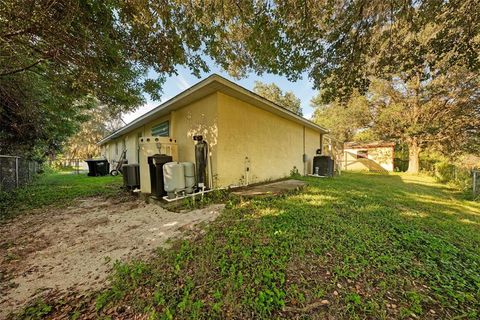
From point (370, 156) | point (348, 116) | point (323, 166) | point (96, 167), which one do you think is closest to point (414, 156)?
point (370, 156)

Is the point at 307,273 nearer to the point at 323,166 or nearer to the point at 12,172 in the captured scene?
the point at 323,166

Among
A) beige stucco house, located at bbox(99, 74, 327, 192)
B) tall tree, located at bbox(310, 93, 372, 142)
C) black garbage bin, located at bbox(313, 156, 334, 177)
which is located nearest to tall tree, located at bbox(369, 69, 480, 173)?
tall tree, located at bbox(310, 93, 372, 142)

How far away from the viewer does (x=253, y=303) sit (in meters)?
1.59

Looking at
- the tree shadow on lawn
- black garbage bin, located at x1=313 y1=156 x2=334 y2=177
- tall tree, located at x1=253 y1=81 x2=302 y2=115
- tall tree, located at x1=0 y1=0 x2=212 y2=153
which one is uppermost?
tall tree, located at x1=253 y1=81 x2=302 y2=115

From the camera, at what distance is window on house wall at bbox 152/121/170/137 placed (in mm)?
6762

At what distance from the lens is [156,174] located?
4.54m

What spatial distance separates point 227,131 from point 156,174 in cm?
215

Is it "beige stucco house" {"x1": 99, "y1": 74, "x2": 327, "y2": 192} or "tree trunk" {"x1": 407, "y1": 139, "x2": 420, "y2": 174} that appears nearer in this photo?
"beige stucco house" {"x1": 99, "y1": 74, "x2": 327, "y2": 192}

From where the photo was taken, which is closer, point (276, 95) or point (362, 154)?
point (362, 154)

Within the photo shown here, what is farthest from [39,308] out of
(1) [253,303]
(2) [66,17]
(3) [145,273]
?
(2) [66,17]

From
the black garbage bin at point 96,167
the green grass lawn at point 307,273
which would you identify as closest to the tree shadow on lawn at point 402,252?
the green grass lawn at point 307,273

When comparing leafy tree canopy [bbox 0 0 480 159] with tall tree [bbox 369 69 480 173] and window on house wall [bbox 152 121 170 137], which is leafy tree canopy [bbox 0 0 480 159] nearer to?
window on house wall [bbox 152 121 170 137]

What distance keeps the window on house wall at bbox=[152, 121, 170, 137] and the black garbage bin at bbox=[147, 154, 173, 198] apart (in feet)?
7.68

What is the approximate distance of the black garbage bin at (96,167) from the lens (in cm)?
1151
